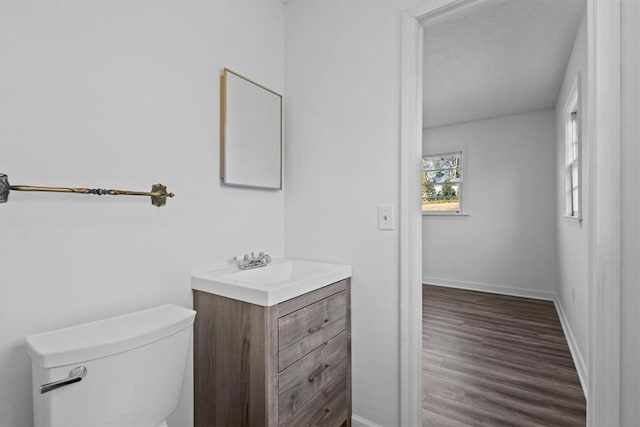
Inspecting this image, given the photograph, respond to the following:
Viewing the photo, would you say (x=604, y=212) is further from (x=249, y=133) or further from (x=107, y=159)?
(x=107, y=159)

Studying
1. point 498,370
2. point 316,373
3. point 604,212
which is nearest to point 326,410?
point 316,373

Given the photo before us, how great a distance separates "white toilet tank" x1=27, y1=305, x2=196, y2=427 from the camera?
81cm

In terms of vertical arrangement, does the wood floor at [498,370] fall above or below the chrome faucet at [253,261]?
below

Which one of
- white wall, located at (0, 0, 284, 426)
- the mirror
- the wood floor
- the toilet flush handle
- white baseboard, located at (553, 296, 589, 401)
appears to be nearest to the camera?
the toilet flush handle

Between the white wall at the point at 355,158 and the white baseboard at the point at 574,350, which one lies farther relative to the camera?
the white baseboard at the point at 574,350

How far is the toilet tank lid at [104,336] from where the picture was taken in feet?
2.68

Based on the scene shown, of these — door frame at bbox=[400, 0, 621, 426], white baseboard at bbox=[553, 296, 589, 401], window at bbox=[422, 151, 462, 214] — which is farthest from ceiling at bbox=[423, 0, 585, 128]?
white baseboard at bbox=[553, 296, 589, 401]

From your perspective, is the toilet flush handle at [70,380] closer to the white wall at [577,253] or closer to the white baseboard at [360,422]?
the white baseboard at [360,422]

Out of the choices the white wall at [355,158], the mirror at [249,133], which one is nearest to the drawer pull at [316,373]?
the white wall at [355,158]

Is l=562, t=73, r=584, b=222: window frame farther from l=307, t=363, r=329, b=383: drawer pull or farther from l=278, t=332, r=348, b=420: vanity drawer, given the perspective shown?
l=307, t=363, r=329, b=383: drawer pull

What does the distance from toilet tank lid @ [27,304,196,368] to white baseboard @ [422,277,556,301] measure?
433cm

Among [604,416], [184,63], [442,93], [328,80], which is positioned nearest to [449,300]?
[442,93]

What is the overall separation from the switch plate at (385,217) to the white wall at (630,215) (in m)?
0.84

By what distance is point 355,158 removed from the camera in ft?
5.47
